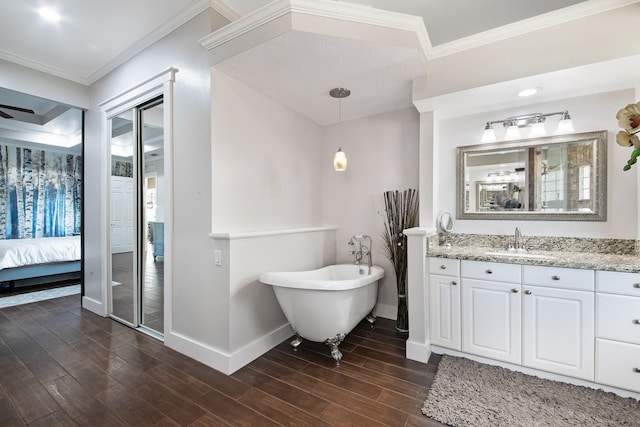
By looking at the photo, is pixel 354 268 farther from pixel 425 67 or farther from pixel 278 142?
pixel 425 67

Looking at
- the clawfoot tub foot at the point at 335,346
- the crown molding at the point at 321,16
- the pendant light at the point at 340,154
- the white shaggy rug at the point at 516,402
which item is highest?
the crown molding at the point at 321,16

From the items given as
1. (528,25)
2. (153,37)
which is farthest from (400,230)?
(153,37)

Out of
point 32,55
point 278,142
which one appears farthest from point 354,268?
point 32,55

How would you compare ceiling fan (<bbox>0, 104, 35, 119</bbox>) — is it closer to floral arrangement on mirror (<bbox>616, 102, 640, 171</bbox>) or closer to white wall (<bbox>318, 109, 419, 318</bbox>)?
white wall (<bbox>318, 109, 419, 318</bbox>)

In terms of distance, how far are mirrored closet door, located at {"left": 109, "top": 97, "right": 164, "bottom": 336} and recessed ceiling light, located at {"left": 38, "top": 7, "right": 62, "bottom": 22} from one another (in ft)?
2.85

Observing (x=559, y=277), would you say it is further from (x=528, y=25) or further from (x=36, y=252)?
(x=36, y=252)

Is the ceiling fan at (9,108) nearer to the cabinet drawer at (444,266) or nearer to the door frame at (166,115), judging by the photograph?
the door frame at (166,115)

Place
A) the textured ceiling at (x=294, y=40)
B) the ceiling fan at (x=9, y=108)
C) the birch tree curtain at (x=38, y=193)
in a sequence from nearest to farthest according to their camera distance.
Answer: the textured ceiling at (x=294, y=40), the ceiling fan at (x=9, y=108), the birch tree curtain at (x=38, y=193)

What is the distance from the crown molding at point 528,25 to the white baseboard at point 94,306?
4522 millimetres

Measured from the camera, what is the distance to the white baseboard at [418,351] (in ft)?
7.49

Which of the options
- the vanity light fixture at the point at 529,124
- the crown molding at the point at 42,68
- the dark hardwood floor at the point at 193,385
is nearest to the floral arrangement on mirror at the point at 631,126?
the dark hardwood floor at the point at 193,385

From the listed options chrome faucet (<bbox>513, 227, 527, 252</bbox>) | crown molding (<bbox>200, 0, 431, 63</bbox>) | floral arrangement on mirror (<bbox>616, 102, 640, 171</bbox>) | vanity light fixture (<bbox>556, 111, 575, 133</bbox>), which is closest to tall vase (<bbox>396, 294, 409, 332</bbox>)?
chrome faucet (<bbox>513, 227, 527, 252</bbox>)

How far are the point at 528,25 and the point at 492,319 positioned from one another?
229cm

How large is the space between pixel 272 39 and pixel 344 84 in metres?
0.85
